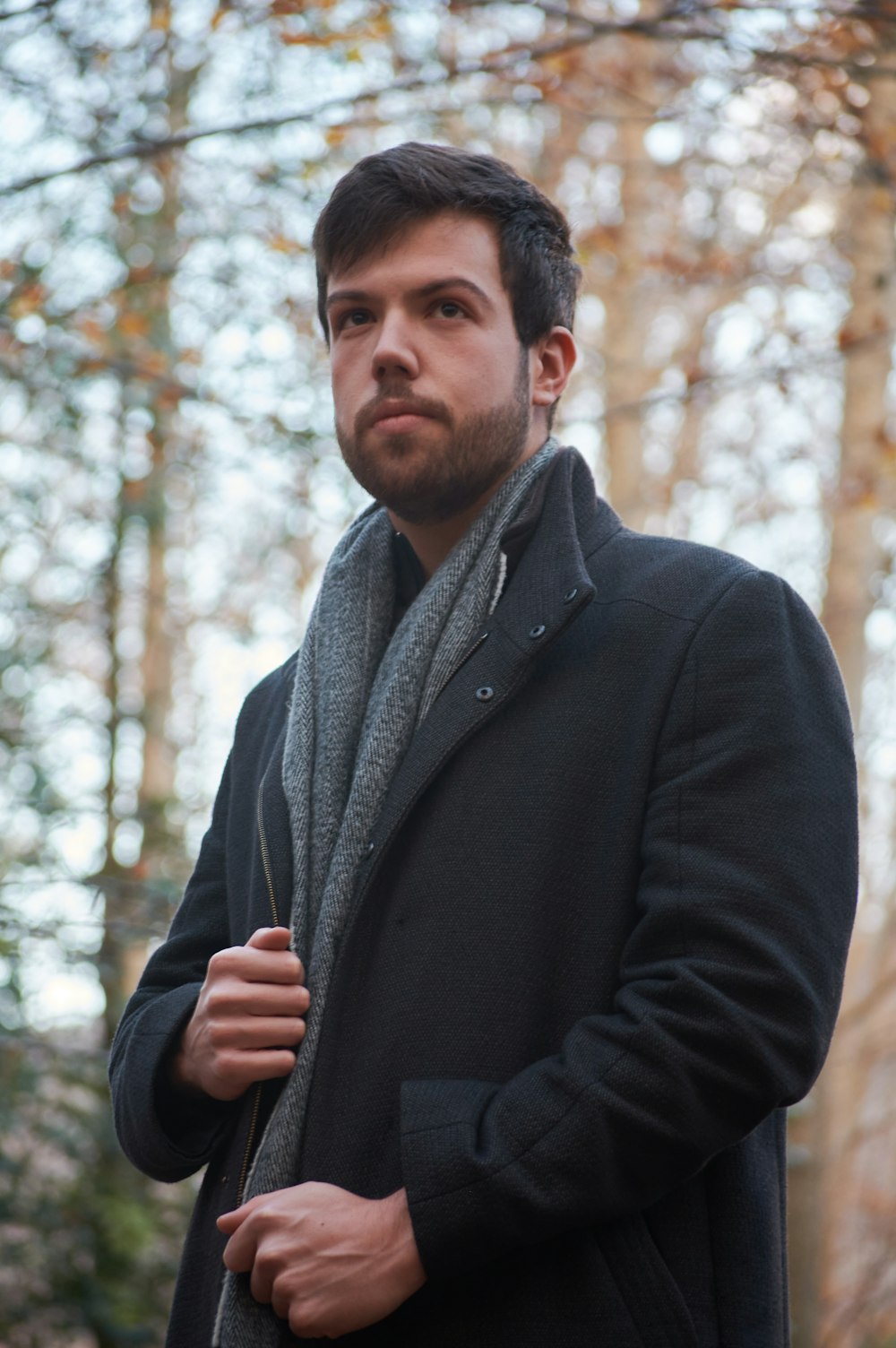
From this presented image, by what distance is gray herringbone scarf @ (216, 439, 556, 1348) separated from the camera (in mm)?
1748

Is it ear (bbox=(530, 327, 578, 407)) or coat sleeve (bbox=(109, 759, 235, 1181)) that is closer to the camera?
coat sleeve (bbox=(109, 759, 235, 1181))

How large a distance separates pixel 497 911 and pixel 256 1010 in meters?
0.36

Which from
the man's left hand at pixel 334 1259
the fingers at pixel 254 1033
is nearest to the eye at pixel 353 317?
the fingers at pixel 254 1033

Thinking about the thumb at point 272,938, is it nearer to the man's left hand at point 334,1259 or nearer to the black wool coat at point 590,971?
the black wool coat at point 590,971

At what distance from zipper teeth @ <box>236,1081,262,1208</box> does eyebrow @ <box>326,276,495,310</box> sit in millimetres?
1188

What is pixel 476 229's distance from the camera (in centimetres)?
214

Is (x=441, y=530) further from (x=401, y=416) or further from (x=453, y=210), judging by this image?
(x=453, y=210)

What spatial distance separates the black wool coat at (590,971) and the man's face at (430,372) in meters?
0.19

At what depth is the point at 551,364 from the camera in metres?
2.24

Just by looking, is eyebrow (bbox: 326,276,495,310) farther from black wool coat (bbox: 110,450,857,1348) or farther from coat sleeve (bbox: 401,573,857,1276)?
coat sleeve (bbox: 401,573,857,1276)

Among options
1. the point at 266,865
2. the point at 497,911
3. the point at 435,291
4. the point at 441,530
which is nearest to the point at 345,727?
the point at 266,865

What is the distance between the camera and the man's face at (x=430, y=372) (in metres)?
2.02

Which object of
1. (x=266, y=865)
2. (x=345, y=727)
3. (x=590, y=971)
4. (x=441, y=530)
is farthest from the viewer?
(x=441, y=530)

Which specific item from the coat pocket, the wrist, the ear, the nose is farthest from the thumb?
the ear
